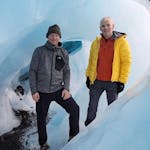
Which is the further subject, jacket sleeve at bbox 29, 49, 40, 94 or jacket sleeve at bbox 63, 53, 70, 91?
jacket sleeve at bbox 63, 53, 70, 91

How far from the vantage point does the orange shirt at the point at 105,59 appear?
15.7 ft

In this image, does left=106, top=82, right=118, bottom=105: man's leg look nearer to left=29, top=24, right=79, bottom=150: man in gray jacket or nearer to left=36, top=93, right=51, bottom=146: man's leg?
left=29, top=24, right=79, bottom=150: man in gray jacket

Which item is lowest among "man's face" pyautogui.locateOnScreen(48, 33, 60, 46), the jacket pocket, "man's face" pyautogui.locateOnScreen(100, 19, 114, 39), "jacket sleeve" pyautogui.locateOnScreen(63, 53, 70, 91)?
"jacket sleeve" pyautogui.locateOnScreen(63, 53, 70, 91)

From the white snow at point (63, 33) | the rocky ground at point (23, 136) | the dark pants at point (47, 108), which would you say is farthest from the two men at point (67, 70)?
the rocky ground at point (23, 136)

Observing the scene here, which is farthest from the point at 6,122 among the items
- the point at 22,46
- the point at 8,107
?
the point at 22,46

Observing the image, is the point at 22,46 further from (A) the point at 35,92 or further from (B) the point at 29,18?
(A) the point at 35,92

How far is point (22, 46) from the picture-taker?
6582mm

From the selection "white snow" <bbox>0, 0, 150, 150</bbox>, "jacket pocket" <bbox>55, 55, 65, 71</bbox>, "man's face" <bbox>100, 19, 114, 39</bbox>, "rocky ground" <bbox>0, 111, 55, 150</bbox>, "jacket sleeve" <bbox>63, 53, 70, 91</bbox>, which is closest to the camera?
"man's face" <bbox>100, 19, 114, 39</bbox>

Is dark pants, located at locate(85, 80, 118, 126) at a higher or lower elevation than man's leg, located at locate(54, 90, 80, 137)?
higher

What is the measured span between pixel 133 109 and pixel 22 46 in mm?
3479

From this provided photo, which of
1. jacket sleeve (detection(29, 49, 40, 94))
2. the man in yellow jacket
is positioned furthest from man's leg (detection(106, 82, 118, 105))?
jacket sleeve (detection(29, 49, 40, 94))

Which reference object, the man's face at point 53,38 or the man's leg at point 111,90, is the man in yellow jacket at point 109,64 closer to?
the man's leg at point 111,90

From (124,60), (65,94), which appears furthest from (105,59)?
(65,94)

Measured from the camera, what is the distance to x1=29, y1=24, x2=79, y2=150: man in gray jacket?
15.4 ft
